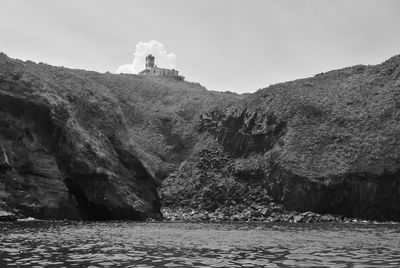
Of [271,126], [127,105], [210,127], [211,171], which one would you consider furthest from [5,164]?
[127,105]

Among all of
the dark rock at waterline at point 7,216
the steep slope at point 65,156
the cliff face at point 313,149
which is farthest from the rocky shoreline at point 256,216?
the dark rock at waterline at point 7,216

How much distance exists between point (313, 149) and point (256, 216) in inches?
736

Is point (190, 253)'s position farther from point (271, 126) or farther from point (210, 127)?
point (210, 127)

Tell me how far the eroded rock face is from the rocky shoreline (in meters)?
4.67

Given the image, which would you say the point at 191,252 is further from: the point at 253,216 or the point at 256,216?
the point at 256,216

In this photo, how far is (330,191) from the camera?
78688 millimetres

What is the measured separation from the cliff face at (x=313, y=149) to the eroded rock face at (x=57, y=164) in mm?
16278

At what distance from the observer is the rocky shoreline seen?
72562 millimetres

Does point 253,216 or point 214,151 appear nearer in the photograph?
point 253,216

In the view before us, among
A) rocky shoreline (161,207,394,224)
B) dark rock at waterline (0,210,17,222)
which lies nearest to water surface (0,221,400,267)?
dark rock at waterline (0,210,17,222)

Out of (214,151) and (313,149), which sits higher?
(214,151)

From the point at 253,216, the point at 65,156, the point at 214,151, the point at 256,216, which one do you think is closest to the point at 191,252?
the point at 65,156

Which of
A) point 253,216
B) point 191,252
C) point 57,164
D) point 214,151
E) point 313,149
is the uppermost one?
point 214,151

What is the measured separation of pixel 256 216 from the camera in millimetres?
78000
